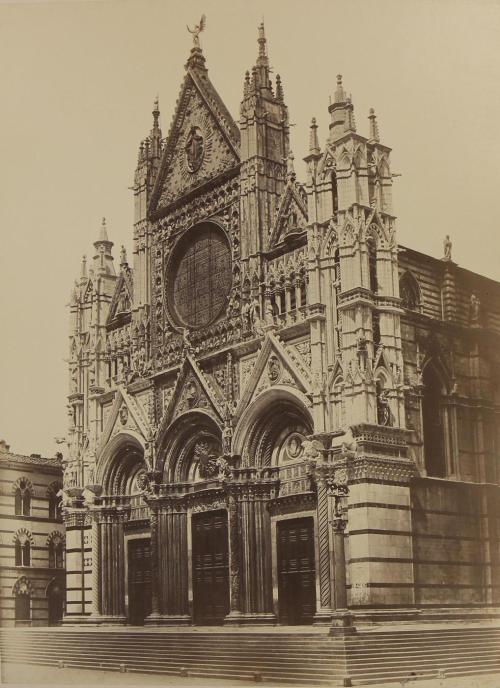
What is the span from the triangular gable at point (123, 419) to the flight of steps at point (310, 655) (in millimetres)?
6502

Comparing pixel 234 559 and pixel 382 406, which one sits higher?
pixel 382 406

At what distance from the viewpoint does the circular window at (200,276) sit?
91.4 ft

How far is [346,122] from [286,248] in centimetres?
341

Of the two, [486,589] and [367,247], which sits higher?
[367,247]

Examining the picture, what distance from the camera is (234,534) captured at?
25422mm

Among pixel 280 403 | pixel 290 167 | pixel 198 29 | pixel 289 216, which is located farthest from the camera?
pixel 290 167

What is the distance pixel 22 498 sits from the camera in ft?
120

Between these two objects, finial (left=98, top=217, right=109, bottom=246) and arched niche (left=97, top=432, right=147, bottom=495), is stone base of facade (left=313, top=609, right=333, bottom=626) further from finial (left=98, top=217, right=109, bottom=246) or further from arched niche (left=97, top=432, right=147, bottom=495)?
finial (left=98, top=217, right=109, bottom=246)

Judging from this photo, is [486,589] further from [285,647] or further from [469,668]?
[285,647]

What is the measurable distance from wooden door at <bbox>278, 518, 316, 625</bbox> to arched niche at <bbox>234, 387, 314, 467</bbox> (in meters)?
1.62

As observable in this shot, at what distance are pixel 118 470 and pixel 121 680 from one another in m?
10.2

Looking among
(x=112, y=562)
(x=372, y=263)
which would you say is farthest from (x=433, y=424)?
(x=112, y=562)

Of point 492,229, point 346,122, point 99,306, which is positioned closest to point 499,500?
point 492,229

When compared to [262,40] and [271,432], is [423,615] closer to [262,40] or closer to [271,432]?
[271,432]
